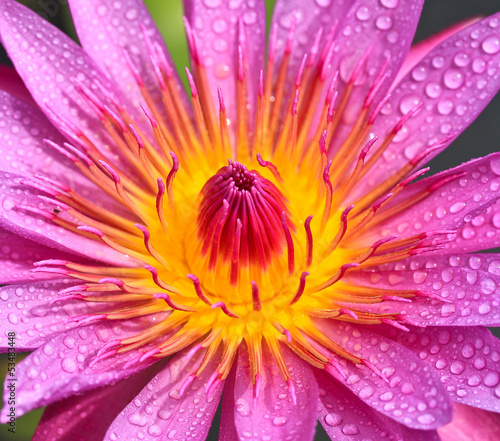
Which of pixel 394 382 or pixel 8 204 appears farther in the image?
pixel 8 204

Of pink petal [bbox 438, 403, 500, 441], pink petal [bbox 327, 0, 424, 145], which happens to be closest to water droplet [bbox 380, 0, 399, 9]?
pink petal [bbox 327, 0, 424, 145]

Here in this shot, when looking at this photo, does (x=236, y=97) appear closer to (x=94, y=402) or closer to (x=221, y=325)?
(x=221, y=325)

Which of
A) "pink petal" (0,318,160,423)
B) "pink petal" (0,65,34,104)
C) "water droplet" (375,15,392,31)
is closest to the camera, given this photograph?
"pink petal" (0,318,160,423)

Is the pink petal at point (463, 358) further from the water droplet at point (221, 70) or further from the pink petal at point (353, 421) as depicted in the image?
the water droplet at point (221, 70)

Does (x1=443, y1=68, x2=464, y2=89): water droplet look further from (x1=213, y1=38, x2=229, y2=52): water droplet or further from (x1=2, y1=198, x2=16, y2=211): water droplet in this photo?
(x1=2, y1=198, x2=16, y2=211): water droplet

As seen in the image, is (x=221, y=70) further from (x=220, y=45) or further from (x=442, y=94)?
(x=442, y=94)

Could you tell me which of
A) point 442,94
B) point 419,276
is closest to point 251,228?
point 419,276
